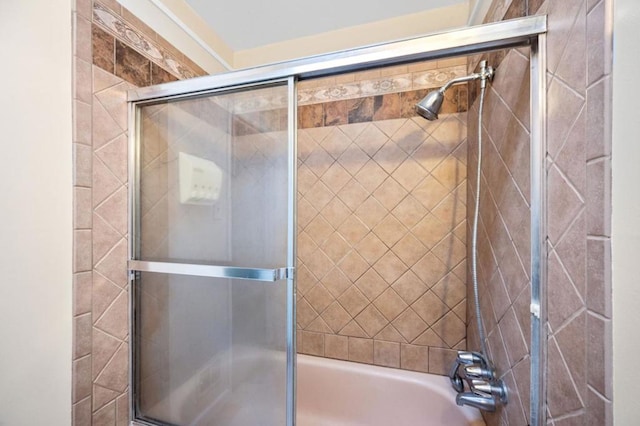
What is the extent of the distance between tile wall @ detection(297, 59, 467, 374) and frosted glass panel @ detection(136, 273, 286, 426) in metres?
0.67

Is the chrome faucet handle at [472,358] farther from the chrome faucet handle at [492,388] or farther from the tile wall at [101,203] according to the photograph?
the tile wall at [101,203]

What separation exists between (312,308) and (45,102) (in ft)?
4.72

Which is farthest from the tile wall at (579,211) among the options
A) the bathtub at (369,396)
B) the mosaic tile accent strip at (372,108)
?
the bathtub at (369,396)

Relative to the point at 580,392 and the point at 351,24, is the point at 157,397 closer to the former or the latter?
the point at 580,392

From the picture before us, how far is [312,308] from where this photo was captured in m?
1.50

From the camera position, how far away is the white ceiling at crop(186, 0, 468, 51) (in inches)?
47.2

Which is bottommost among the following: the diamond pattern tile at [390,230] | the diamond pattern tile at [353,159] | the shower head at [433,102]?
the diamond pattern tile at [390,230]

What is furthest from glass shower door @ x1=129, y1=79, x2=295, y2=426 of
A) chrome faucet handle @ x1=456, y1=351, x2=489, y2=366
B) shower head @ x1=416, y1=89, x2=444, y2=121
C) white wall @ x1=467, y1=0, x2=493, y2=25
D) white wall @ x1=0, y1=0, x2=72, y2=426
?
white wall @ x1=467, y1=0, x2=493, y2=25

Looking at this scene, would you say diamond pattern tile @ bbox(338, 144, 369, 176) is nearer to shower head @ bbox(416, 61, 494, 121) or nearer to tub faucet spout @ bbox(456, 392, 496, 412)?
shower head @ bbox(416, 61, 494, 121)

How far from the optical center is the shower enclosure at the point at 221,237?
2.52ft

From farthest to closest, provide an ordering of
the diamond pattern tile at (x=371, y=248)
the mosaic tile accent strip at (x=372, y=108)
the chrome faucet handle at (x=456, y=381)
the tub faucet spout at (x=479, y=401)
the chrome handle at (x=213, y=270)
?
the diamond pattern tile at (x=371, y=248) → the mosaic tile accent strip at (x=372, y=108) → the chrome faucet handle at (x=456, y=381) → the tub faucet spout at (x=479, y=401) → the chrome handle at (x=213, y=270)

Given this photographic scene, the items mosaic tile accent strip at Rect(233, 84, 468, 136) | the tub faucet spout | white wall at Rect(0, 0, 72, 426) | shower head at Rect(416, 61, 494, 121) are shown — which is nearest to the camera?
white wall at Rect(0, 0, 72, 426)

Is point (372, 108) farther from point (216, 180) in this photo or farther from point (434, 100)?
point (216, 180)

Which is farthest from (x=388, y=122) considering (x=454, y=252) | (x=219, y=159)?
(x=219, y=159)
